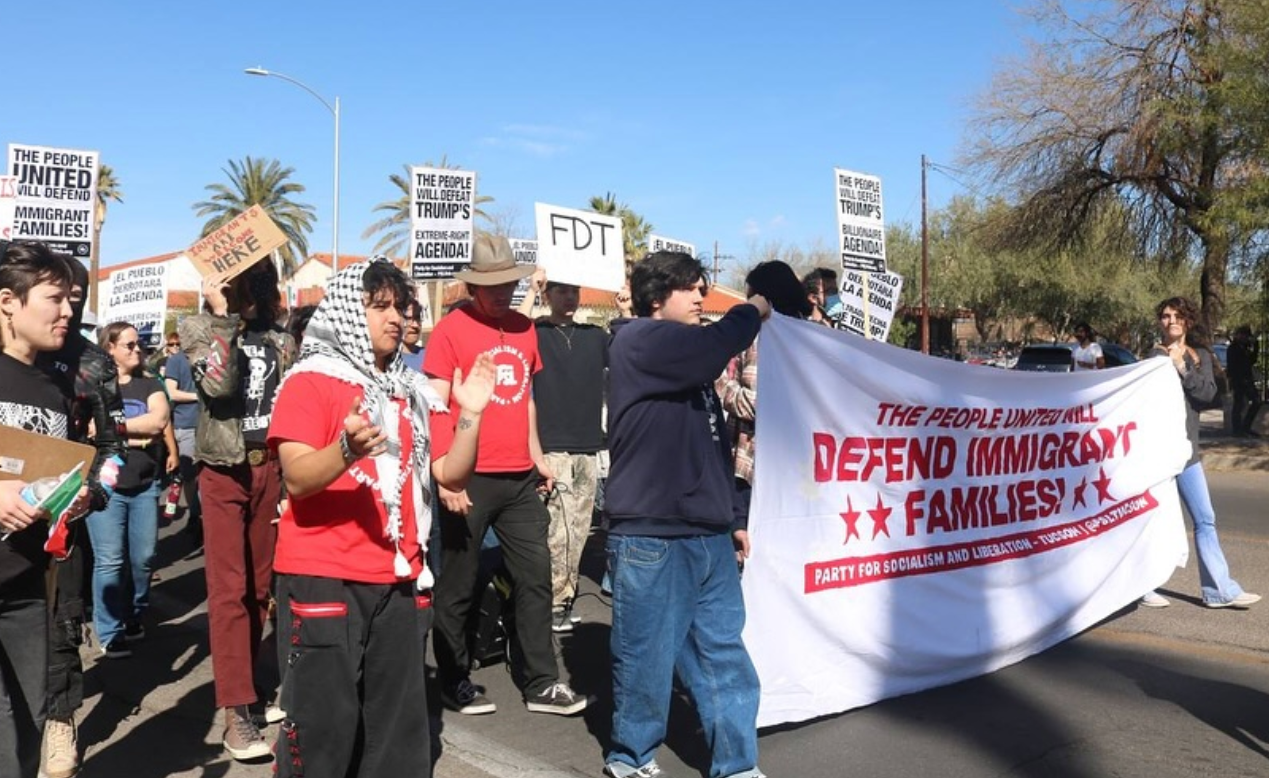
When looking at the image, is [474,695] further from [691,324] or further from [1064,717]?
[1064,717]

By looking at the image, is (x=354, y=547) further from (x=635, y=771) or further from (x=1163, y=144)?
(x=1163, y=144)

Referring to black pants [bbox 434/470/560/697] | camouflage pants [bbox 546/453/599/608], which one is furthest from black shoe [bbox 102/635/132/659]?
camouflage pants [bbox 546/453/599/608]

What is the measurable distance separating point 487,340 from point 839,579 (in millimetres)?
1933

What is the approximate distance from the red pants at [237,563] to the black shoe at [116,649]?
5.88ft

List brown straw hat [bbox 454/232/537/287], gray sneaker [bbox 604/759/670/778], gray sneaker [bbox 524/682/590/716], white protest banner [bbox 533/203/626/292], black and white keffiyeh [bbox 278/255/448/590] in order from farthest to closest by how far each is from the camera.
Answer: white protest banner [bbox 533/203/626/292] → brown straw hat [bbox 454/232/537/287] → gray sneaker [bbox 524/682/590/716] → gray sneaker [bbox 604/759/670/778] → black and white keffiyeh [bbox 278/255/448/590]

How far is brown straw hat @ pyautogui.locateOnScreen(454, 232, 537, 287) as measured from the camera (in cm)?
553

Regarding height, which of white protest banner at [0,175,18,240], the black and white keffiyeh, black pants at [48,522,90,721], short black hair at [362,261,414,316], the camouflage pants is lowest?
black pants at [48,522,90,721]

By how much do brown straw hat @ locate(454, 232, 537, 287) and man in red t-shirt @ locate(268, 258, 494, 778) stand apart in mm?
1896

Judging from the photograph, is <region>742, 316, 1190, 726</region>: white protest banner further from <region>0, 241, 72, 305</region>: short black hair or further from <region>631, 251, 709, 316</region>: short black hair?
<region>0, 241, 72, 305</region>: short black hair

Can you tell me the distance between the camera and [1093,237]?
74.7 ft

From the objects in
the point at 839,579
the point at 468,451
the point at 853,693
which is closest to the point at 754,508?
the point at 839,579

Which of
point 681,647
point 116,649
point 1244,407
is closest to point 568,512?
point 116,649

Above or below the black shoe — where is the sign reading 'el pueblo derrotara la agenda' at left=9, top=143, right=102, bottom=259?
above

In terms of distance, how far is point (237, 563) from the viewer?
508 centimetres
